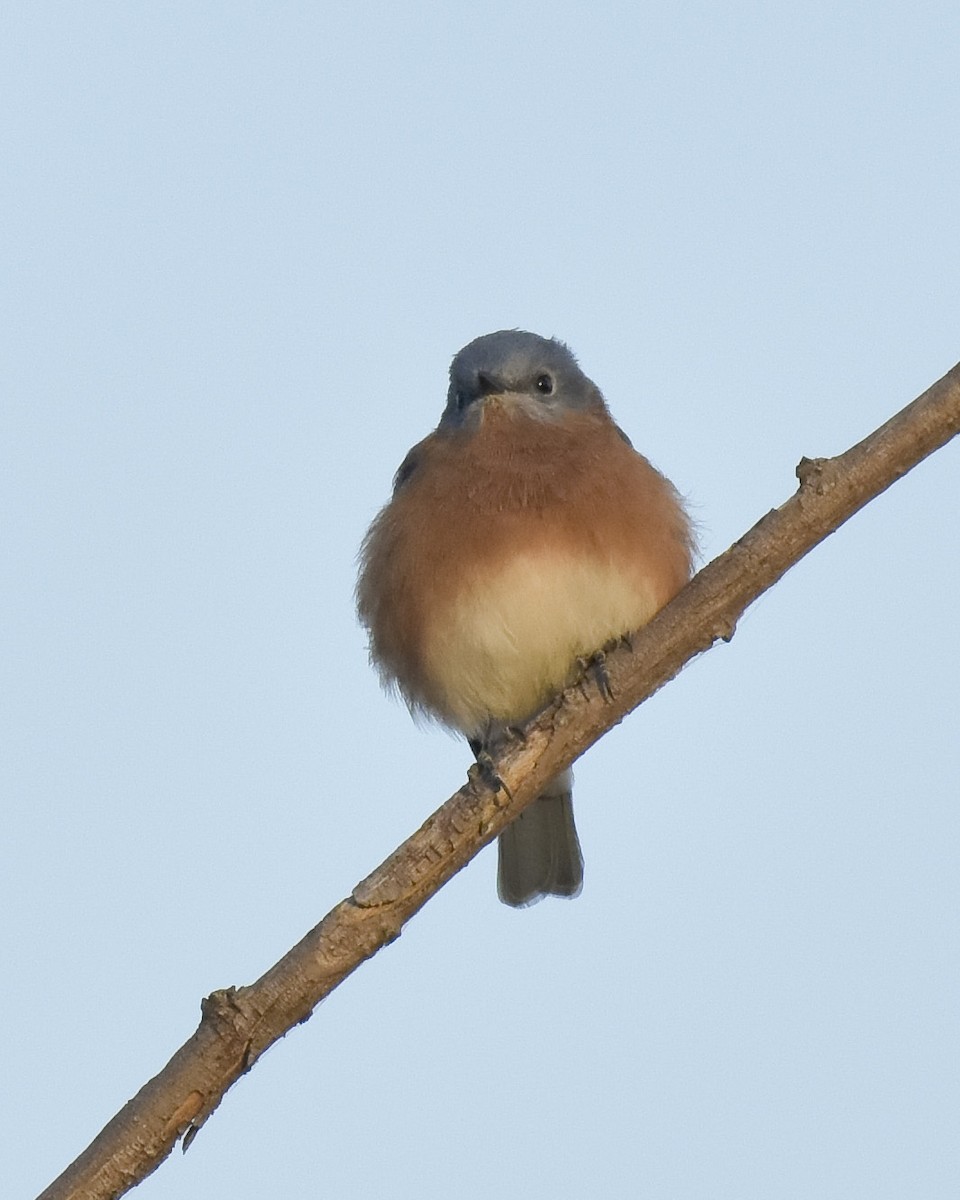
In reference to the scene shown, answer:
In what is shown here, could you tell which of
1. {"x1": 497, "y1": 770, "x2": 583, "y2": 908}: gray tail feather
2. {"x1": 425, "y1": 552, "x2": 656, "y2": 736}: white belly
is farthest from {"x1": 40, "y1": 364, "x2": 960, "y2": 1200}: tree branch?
{"x1": 497, "y1": 770, "x2": 583, "y2": 908}: gray tail feather

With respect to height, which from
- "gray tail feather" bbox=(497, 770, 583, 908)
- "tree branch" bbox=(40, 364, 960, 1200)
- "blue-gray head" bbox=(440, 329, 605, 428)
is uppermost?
"blue-gray head" bbox=(440, 329, 605, 428)

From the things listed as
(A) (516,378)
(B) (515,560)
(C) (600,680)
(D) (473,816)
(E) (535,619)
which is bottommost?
(D) (473,816)

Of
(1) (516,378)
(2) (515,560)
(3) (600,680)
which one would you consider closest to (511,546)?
(2) (515,560)

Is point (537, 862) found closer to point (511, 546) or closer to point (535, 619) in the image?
point (535, 619)

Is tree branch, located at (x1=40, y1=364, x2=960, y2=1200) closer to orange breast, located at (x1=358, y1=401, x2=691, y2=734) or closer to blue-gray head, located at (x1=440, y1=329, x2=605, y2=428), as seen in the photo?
orange breast, located at (x1=358, y1=401, x2=691, y2=734)

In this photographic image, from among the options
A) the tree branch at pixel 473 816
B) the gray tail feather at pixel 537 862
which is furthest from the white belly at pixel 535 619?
the gray tail feather at pixel 537 862

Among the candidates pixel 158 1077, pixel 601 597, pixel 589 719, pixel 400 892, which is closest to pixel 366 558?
pixel 601 597

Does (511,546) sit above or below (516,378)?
below
